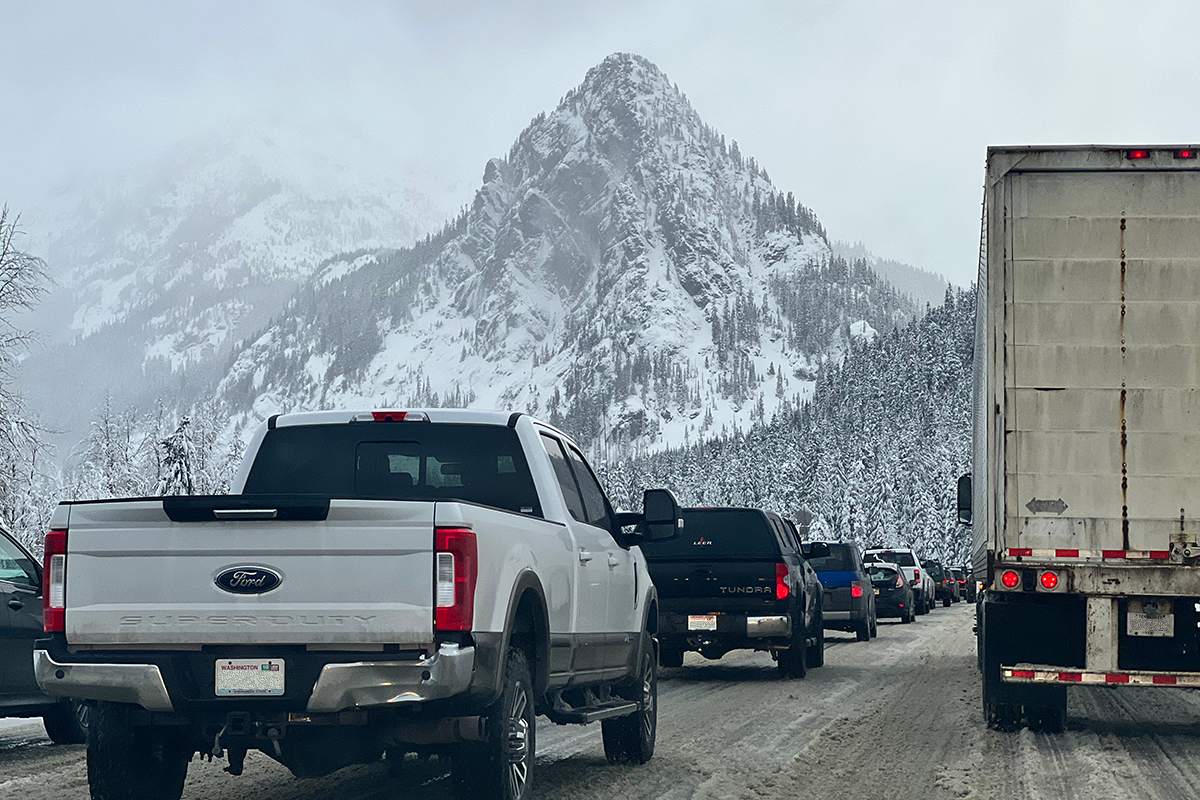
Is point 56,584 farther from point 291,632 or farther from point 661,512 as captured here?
point 661,512

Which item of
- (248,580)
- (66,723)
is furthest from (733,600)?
(248,580)

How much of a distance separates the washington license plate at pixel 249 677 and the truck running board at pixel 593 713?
2.10 meters

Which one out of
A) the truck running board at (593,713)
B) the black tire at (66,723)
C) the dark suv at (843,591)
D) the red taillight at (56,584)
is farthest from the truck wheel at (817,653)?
→ the red taillight at (56,584)

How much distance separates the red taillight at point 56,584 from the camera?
20.1 feet

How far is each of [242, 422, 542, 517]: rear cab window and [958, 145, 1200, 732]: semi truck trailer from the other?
4.02 meters

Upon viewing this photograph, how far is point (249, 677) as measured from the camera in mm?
5969

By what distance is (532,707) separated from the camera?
6930 millimetres

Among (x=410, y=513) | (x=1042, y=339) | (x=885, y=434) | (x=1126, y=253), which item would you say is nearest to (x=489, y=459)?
(x=410, y=513)

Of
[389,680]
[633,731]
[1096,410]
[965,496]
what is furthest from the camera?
[965,496]

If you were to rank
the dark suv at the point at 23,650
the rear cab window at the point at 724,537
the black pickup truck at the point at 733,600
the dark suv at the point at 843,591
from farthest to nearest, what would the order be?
1. the dark suv at the point at 843,591
2. the rear cab window at the point at 724,537
3. the black pickup truck at the point at 733,600
4. the dark suv at the point at 23,650

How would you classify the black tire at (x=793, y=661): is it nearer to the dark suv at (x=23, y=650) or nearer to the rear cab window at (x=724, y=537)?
the rear cab window at (x=724, y=537)

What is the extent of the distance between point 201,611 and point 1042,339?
6.69 m

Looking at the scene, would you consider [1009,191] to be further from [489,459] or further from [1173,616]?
[489,459]

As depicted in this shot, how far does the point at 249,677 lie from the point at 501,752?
1217 millimetres
